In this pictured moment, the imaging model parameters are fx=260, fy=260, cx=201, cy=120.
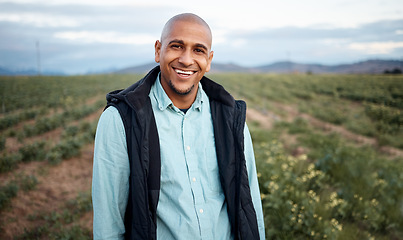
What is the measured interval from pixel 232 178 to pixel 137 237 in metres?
0.69

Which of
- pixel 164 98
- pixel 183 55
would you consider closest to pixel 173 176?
pixel 164 98

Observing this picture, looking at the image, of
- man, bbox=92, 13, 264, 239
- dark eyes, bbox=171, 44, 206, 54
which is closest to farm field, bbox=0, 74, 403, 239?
man, bbox=92, 13, 264, 239

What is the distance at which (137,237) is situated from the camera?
58.5 inches

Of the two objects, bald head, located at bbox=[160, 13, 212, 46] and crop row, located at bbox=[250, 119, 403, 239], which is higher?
bald head, located at bbox=[160, 13, 212, 46]

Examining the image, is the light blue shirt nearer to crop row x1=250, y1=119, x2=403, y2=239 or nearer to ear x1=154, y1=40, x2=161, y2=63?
ear x1=154, y1=40, x2=161, y2=63

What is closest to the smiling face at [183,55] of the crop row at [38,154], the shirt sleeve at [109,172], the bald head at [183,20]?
the bald head at [183,20]

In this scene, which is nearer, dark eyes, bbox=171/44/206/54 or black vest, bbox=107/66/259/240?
black vest, bbox=107/66/259/240

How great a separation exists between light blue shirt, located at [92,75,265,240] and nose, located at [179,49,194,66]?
0.24 meters

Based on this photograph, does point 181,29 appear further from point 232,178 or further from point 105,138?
point 232,178

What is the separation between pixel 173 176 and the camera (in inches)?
61.3

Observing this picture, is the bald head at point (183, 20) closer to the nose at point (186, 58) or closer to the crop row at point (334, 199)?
the nose at point (186, 58)

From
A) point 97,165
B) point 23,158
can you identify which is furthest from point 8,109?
point 97,165

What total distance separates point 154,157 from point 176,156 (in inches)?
5.8

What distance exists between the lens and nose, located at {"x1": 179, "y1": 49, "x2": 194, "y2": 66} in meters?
1.66
